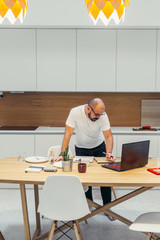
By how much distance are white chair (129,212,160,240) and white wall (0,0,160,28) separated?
Answer: 10.0ft

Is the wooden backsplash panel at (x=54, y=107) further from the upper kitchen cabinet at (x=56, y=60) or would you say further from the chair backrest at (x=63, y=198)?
the chair backrest at (x=63, y=198)

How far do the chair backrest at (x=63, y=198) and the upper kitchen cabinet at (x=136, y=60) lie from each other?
2.80 meters

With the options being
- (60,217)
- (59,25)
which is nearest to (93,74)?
(59,25)

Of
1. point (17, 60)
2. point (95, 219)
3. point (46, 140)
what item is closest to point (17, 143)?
point (46, 140)

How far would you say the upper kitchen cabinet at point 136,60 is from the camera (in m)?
4.54

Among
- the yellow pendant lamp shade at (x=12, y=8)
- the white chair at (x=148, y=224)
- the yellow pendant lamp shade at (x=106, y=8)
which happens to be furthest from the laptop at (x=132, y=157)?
the yellow pendant lamp shade at (x=12, y=8)

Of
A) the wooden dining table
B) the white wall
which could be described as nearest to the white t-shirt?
the wooden dining table

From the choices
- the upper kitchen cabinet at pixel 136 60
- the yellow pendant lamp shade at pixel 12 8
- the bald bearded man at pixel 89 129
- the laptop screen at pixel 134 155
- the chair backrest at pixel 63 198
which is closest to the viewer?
the chair backrest at pixel 63 198

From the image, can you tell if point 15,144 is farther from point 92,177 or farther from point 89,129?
point 92,177

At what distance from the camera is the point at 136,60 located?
4578mm

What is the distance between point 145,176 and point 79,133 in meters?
1.21

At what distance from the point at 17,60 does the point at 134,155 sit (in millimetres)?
2816

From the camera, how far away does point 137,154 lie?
2.60 meters

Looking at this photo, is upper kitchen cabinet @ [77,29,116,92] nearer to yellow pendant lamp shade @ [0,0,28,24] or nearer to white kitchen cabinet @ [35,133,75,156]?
white kitchen cabinet @ [35,133,75,156]
